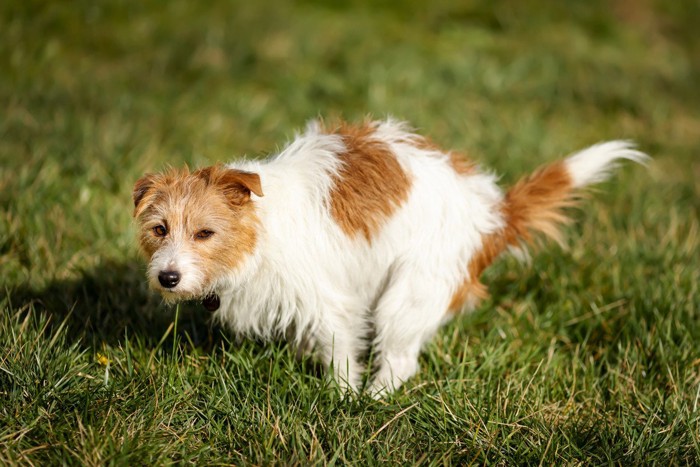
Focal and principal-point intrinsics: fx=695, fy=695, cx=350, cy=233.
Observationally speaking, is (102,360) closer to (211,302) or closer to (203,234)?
(211,302)

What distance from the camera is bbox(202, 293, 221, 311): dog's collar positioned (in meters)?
3.28

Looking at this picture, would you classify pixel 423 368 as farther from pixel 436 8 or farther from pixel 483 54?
pixel 436 8

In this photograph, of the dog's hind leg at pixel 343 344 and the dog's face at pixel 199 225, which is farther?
the dog's hind leg at pixel 343 344

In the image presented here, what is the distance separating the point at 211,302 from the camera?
3.30 metres

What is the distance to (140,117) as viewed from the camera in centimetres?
587

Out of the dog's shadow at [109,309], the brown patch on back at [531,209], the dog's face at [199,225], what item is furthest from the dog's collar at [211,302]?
the brown patch on back at [531,209]

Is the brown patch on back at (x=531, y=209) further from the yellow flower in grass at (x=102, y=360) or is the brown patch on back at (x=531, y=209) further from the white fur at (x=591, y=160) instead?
the yellow flower in grass at (x=102, y=360)

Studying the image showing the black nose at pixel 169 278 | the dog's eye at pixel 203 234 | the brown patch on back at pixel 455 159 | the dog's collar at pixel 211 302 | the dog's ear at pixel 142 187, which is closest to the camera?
the black nose at pixel 169 278

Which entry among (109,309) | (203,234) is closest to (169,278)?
(203,234)

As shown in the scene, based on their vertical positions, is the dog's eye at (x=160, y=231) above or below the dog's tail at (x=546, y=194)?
below

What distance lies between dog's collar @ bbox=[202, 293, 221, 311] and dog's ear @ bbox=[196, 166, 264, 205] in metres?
0.51

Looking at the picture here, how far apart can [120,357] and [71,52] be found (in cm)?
464

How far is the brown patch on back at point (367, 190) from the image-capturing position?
10.6 feet

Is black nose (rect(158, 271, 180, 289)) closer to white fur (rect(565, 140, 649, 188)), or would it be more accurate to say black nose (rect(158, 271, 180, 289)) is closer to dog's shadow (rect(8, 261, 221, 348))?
dog's shadow (rect(8, 261, 221, 348))
